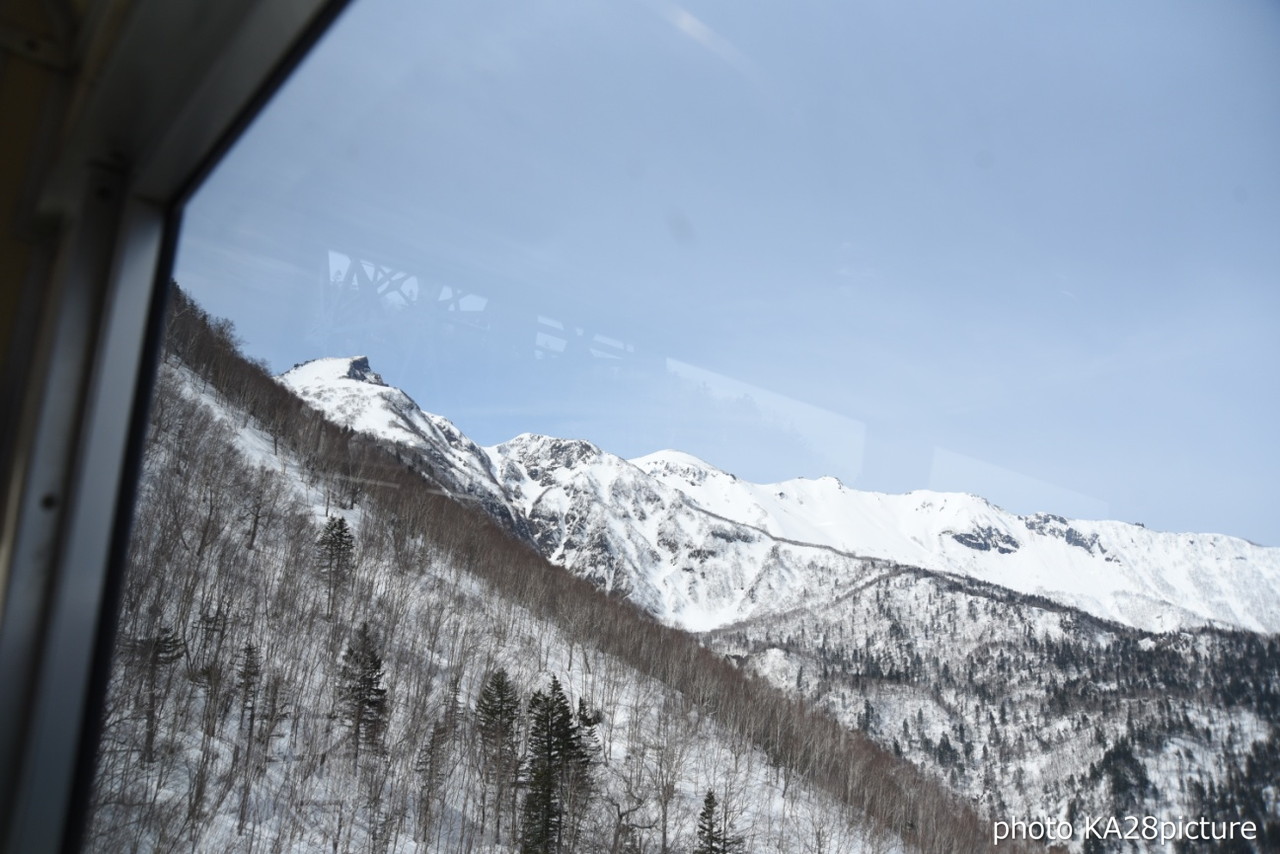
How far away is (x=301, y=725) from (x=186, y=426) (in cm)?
176

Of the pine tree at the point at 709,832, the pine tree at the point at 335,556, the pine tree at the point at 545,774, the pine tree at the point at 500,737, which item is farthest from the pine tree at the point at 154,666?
the pine tree at the point at 709,832

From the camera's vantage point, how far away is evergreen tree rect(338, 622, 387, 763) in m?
3.64

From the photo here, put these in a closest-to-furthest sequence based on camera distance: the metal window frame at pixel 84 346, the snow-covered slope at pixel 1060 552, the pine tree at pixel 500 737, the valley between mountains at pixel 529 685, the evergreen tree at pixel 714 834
A: the metal window frame at pixel 84 346, the snow-covered slope at pixel 1060 552, the valley between mountains at pixel 529 685, the evergreen tree at pixel 714 834, the pine tree at pixel 500 737

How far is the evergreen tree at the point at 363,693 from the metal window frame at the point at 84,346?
2.52 metres

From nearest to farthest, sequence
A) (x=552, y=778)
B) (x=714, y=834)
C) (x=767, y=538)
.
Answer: (x=714, y=834), (x=552, y=778), (x=767, y=538)

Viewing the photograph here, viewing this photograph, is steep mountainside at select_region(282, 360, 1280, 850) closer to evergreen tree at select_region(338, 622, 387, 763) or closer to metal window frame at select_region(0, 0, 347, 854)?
evergreen tree at select_region(338, 622, 387, 763)

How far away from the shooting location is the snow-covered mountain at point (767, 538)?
7.64 feet

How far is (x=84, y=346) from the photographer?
4.21 feet

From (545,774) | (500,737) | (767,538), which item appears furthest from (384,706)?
(767,538)

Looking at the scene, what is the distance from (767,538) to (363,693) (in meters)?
9.94

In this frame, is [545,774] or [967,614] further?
[967,614]

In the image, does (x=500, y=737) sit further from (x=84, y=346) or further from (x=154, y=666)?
(x=84, y=346)

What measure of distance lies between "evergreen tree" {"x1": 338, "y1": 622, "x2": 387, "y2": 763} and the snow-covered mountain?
152cm

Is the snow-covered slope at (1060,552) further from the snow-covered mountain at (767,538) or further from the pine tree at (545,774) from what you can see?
the pine tree at (545,774)
